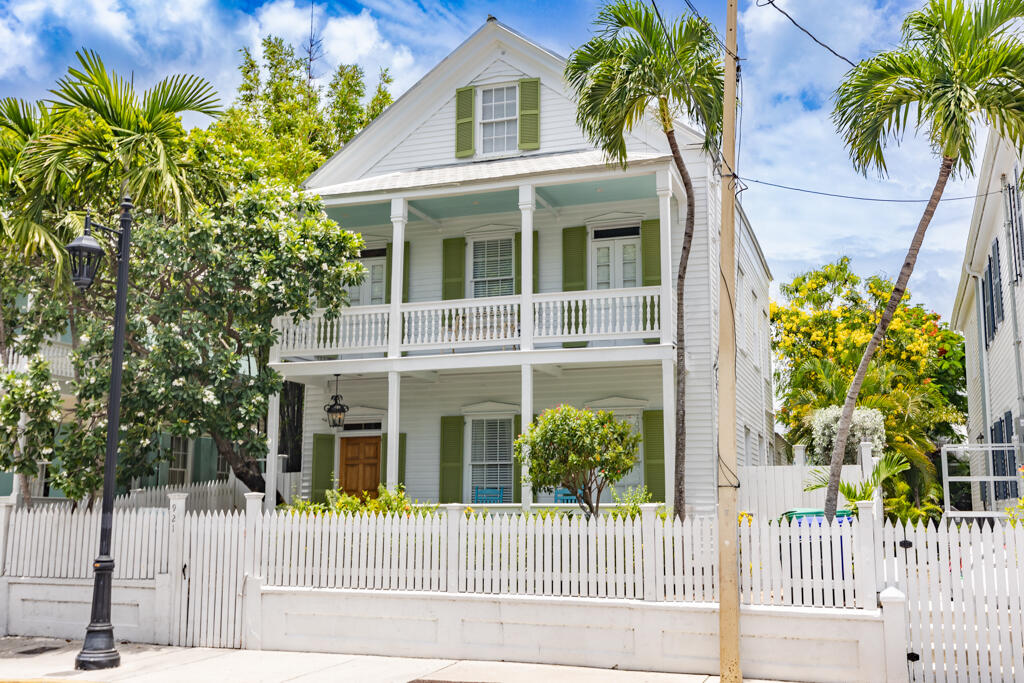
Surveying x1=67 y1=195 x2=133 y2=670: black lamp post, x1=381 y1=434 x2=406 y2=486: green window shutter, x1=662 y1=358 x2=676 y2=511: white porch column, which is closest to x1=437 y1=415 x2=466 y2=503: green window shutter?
x1=381 y1=434 x2=406 y2=486: green window shutter

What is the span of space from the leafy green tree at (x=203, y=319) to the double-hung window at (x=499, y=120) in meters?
4.31

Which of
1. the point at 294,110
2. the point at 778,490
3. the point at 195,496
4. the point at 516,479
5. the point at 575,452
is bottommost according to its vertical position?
the point at 195,496

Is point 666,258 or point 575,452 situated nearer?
Result: point 575,452

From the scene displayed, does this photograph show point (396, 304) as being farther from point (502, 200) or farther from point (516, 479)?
point (516, 479)

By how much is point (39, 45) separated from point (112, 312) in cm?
2718

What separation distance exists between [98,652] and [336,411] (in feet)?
26.2

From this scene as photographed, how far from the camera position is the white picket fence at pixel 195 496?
14.5 metres

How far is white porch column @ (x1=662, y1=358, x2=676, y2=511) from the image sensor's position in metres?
14.2

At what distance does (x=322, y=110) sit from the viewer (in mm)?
31375

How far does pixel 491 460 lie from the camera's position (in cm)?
1755

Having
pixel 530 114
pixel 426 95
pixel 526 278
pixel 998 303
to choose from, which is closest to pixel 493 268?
pixel 526 278

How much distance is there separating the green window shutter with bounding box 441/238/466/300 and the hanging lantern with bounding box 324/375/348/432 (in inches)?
111

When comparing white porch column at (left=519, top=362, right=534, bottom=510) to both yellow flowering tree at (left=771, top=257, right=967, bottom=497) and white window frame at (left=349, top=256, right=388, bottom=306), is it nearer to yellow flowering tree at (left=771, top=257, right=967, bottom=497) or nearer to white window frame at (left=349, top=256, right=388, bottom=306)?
white window frame at (left=349, top=256, right=388, bottom=306)

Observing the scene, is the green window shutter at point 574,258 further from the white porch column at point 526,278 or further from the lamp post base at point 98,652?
the lamp post base at point 98,652
